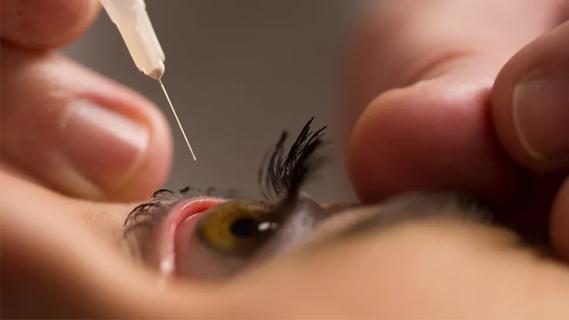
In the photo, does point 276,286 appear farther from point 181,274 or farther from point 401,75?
point 401,75

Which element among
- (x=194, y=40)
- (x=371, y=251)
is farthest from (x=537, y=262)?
(x=194, y=40)

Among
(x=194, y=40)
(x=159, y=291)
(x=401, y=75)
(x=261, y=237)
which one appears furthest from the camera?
(x=194, y=40)

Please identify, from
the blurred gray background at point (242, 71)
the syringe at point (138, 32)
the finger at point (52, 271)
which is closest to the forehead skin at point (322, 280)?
the finger at point (52, 271)

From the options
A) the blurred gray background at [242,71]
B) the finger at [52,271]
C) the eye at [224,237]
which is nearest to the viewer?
the finger at [52,271]

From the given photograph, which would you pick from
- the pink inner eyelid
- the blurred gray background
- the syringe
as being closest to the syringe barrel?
the syringe

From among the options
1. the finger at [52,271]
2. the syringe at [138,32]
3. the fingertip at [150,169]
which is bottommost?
the finger at [52,271]

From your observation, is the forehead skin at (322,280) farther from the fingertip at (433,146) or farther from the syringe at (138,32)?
the syringe at (138,32)

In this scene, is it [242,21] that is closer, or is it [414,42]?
[414,42]
